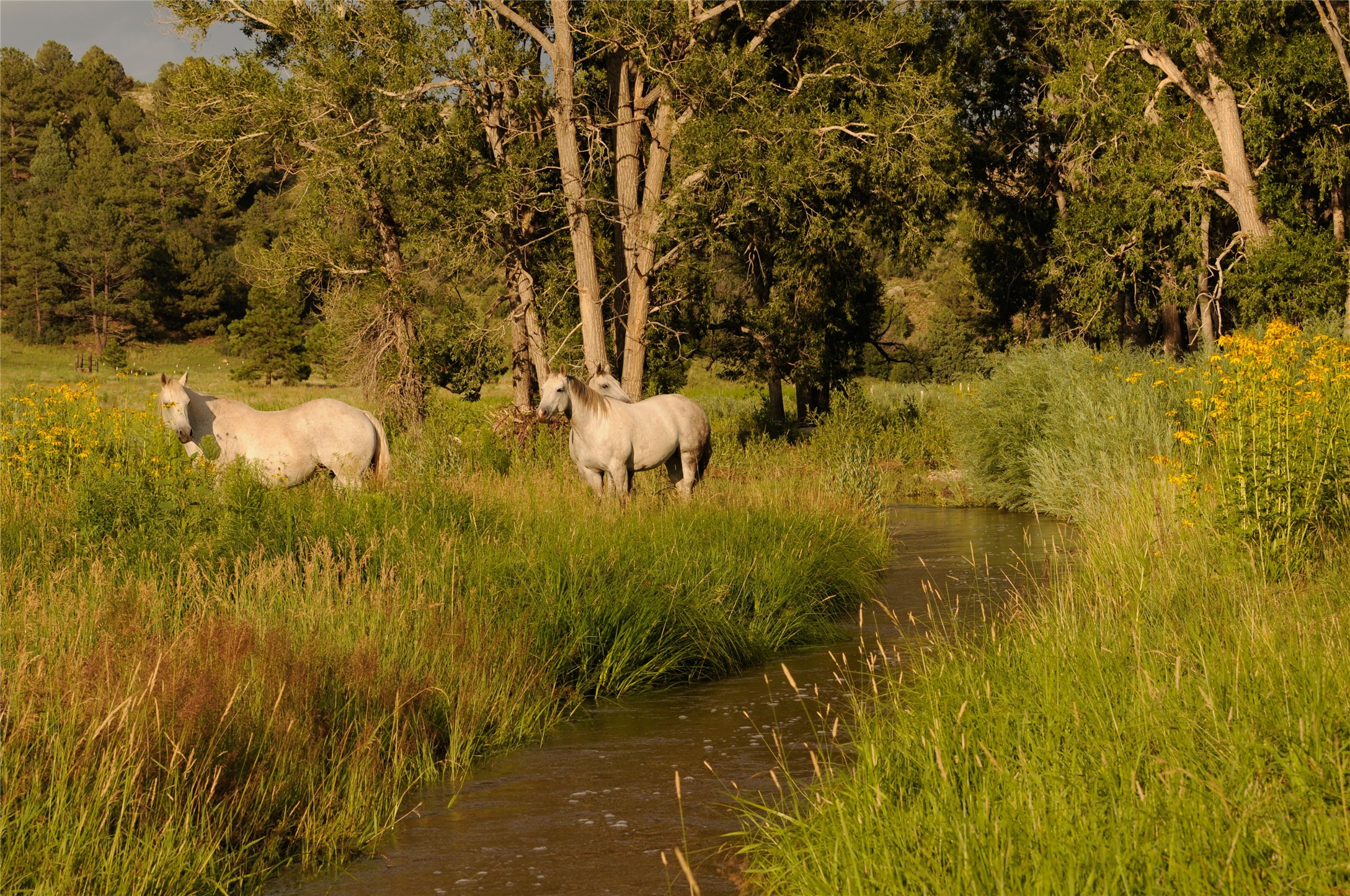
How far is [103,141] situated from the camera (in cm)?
8719

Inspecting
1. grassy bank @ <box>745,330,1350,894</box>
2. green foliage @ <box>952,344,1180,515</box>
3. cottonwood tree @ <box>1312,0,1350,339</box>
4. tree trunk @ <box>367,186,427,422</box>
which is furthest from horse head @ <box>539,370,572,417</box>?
cottonwood tree @ <box>1312,0,1350,339</box>

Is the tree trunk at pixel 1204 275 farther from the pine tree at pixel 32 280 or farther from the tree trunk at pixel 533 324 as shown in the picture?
the pine tree at pixel 32 280

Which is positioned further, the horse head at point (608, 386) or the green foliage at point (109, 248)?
the green foliage at point (109, 248)

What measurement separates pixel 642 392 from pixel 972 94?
1581 cm

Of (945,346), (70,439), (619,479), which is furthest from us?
(945,346)

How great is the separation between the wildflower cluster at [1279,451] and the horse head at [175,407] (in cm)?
957

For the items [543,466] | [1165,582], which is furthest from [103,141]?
[1165,582]

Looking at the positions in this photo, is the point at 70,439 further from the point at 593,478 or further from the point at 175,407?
the point at 593,478

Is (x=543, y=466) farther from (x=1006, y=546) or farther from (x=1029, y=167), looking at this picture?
(x=1029, y=167)

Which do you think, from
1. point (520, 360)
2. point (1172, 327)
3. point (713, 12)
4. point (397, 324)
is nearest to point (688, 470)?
point (520, 360)

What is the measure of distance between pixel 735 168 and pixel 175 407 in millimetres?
12225

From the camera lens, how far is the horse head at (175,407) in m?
11.4

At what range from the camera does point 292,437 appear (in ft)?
40.8

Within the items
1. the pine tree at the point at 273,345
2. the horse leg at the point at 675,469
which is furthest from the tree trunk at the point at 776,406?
the pine tree at the point at 273,345
